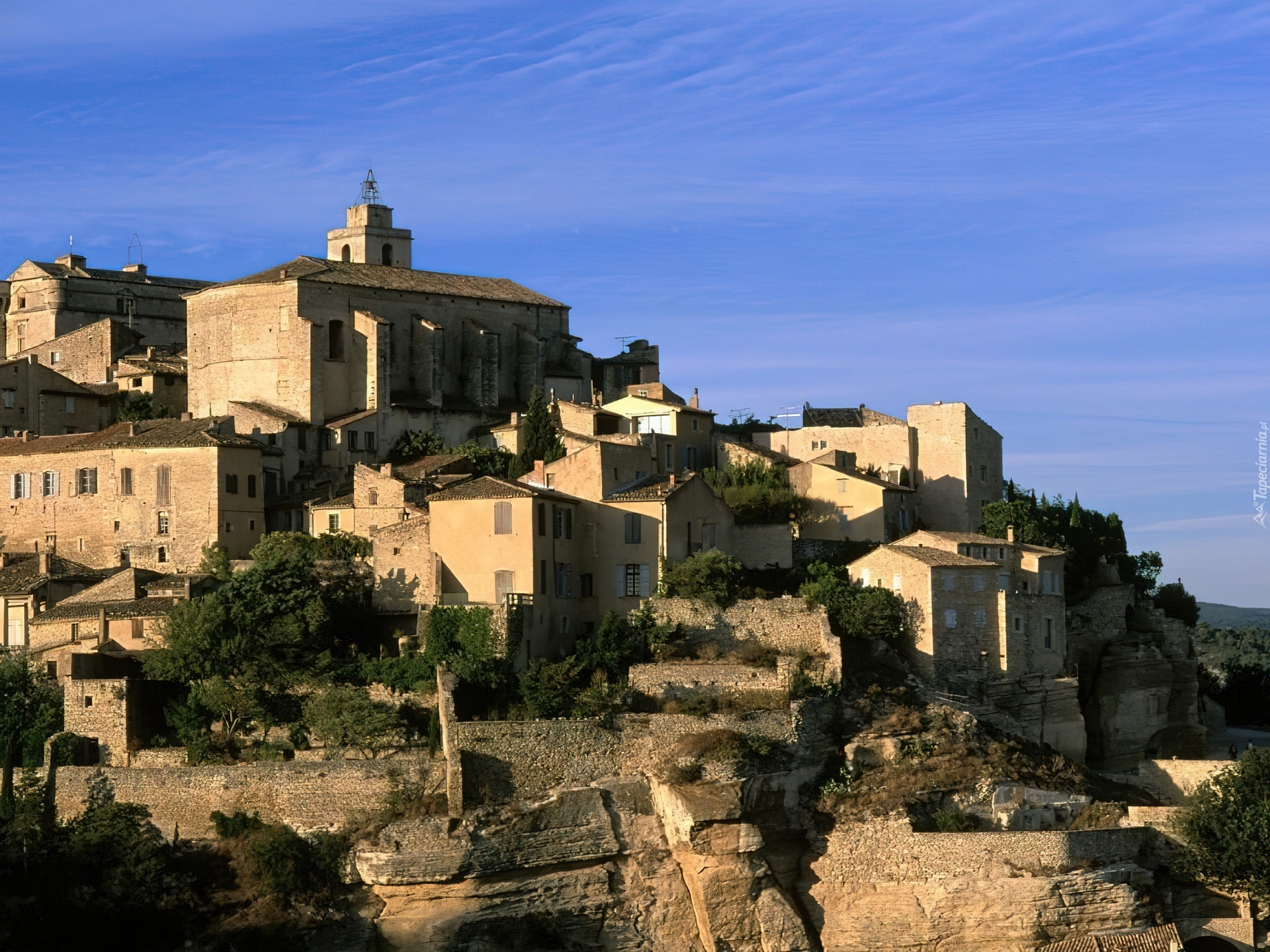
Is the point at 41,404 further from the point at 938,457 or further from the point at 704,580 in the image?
the point at 938,457

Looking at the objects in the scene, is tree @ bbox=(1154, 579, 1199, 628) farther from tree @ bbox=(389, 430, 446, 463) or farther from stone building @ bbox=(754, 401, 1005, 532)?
tree @ bbox=(389, 430, 446, 463)

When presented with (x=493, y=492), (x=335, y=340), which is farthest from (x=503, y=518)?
(x=335, y=340)

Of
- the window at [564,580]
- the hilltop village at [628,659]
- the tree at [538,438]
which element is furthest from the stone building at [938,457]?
the window at [564,580]

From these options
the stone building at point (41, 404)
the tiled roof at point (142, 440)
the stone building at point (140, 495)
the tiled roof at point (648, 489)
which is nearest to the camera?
the tiled roof at point (648, 489)

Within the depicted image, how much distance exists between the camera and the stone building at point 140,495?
55500mm

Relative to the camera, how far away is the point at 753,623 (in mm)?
49094

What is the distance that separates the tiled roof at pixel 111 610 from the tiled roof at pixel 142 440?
6.23 meters

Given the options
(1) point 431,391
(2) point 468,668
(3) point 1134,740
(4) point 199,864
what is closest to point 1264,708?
(3) point 1134,740

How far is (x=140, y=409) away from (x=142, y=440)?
9.36m

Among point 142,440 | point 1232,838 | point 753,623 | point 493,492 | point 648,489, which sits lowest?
point 1232,838

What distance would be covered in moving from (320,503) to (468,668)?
42.8 feet

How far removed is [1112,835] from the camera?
45.3m

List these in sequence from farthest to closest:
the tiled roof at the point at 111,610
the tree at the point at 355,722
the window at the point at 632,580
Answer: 1. the window at the point at 632,580
2. the tiled roof at the point at 111,610
3. the tree at the point at 355,722

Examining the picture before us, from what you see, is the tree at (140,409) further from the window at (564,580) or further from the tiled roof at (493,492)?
the window at (564,580)
